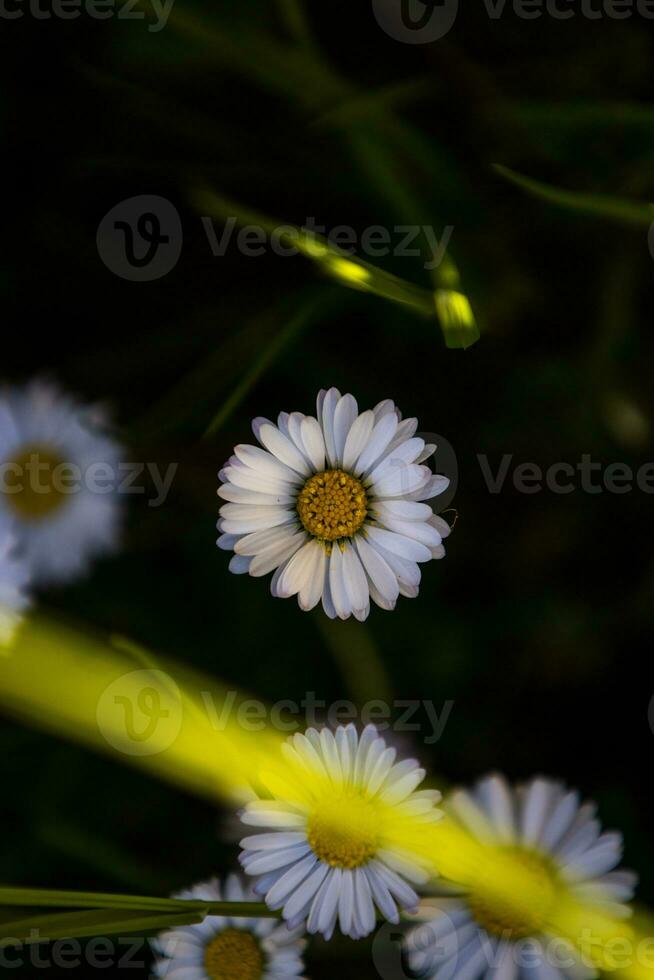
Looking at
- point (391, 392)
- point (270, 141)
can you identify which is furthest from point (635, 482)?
point (270, 141)

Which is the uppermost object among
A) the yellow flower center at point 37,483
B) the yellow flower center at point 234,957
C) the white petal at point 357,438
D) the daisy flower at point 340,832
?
the yellow flower center at point 37,483

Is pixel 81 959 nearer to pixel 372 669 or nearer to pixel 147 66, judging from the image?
pixel 372 669

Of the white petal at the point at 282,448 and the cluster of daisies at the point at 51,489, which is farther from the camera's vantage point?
the cluster of daisies at the point at 51,489

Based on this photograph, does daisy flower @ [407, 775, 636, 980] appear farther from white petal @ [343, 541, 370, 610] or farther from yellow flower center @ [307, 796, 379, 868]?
white petal @ [343, 541, 370, 610]

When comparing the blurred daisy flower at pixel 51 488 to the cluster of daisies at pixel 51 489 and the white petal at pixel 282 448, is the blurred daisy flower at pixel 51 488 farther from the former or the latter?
the white petal at pixel 282 448

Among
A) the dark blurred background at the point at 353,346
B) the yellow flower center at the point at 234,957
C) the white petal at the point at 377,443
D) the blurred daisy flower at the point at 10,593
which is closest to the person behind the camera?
the white petal at the point at 377,443

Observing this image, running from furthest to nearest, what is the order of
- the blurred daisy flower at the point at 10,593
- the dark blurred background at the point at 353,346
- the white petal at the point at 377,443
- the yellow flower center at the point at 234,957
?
the dark blurred background at the point at 353,346 < the blurred daisy flower at the point at 10,593 < the yellow flower center at the point at 234,957 < the white petal at the point at 377,443

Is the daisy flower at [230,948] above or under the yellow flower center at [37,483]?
under

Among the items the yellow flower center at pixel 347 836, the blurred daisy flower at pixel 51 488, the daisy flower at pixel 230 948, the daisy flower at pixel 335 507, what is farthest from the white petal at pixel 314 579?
the blurred daisy flower at pixel 51 488

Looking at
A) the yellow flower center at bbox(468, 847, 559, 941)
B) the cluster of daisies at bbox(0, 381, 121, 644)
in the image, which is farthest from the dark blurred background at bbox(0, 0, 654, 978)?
the yellow flower center at bbox(468, 847, 559, 941)
